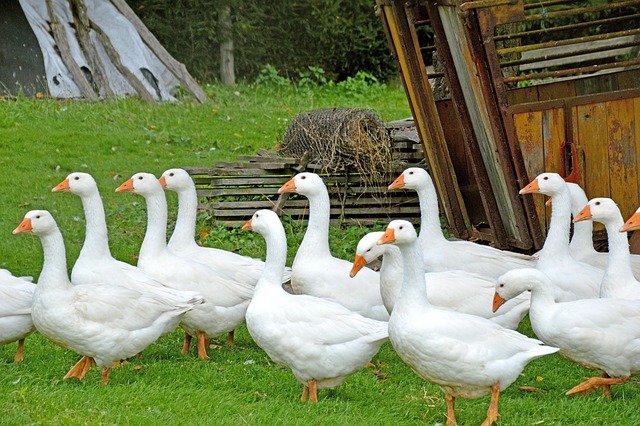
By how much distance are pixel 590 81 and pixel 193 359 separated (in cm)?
628

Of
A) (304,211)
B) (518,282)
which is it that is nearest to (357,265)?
(518,282)

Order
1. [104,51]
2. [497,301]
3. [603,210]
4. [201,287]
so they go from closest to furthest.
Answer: [497,301] < [603,210] < [201,287] < [104,51]

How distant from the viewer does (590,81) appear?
1162 centimetres

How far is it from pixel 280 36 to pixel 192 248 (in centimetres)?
1692

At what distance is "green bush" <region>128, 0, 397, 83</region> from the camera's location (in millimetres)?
23688

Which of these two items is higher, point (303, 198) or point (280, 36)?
point (280, 36)

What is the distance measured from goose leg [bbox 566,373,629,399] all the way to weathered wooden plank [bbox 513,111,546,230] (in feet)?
9.70

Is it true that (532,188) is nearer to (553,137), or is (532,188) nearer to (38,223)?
(553,137)

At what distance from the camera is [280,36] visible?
2503 centimetres

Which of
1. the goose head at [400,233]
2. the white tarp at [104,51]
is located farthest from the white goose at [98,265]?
the white tarp at [104,51]

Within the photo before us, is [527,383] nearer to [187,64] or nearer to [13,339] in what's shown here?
[13,339]

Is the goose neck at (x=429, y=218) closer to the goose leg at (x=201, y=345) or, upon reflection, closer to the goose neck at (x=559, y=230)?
the goose neck at (x=559, y=230)

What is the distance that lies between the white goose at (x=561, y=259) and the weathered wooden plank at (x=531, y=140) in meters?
0.72

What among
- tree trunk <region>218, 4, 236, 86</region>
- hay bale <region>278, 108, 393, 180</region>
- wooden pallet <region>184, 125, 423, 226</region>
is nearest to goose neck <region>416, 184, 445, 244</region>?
hay bale <region>278, 108, 393, 180</region>
